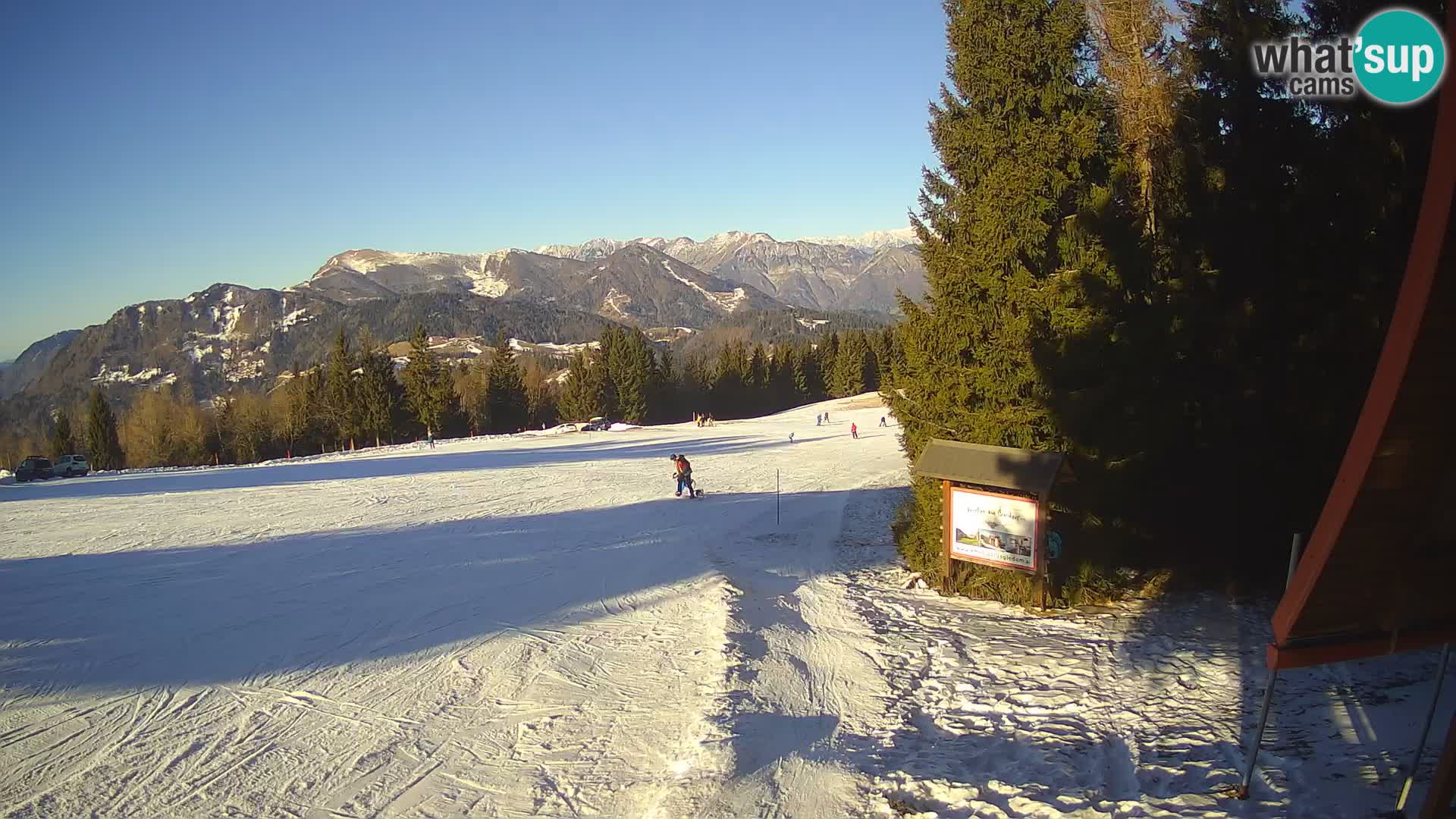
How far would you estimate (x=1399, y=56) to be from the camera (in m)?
8.78

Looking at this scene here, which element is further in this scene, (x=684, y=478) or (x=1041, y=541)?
(x=684, y=478)

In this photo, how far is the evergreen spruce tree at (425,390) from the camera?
2707 inches

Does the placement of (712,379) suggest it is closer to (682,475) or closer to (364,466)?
(364,466)

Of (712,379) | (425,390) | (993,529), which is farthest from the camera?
(712,379)

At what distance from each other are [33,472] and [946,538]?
168 feet

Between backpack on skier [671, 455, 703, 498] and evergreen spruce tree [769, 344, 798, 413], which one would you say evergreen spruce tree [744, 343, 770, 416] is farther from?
backpack on skier [671, 455, 703, 498]

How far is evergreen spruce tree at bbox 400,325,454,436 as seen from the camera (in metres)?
68.8

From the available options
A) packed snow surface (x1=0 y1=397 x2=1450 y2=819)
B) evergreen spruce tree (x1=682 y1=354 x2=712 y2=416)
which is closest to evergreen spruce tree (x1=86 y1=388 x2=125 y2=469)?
evergreen spruce tree (x1=682 y1=354 x2=712 y2=416)

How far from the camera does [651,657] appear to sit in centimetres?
1127

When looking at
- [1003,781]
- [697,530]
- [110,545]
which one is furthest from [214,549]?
[1003,781]

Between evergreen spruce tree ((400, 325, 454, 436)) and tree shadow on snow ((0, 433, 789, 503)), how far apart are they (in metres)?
20.9

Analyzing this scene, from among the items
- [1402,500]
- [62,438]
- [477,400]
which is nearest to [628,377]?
[477,400]

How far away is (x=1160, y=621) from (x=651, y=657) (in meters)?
7.48

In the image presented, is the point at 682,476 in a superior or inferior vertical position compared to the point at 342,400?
inferior
